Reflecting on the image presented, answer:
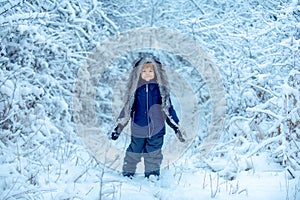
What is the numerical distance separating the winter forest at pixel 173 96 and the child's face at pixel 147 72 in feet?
3.80

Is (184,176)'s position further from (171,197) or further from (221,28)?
(221,28)

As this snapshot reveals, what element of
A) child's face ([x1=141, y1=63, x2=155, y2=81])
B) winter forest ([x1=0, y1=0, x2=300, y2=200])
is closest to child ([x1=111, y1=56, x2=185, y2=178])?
child's face ([x1=141, y1=63, x2=155, y2=81])

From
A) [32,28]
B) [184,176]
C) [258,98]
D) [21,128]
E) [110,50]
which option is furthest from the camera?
[110,50]

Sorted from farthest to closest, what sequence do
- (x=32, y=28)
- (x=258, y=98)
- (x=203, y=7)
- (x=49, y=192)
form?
1. (x=203, y=7)
2. (x=258, y=98)
3. (x=32, y=28)
4. (x=49, y=192)

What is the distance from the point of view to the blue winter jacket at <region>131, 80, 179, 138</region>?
5406 millimetres

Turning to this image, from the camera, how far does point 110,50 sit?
10344mm

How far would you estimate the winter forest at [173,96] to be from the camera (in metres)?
4.78

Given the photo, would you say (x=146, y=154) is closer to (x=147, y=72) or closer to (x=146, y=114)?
(x=146, y=114)

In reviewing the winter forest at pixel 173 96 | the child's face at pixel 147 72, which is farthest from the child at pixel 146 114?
the winter forest at pixel 173 96

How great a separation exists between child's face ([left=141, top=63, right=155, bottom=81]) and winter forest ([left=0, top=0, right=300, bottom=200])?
1157mm

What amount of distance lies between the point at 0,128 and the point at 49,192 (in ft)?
6.49

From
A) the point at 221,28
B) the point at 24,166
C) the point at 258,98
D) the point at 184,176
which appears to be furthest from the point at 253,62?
the point at 24,166

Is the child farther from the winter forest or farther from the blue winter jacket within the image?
the winter forest

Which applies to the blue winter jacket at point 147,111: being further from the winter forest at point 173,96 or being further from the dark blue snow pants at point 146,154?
the winter forest at point 173,96
